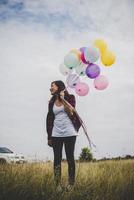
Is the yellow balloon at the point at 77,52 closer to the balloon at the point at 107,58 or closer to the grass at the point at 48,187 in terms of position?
the balloon at the point at 107,58

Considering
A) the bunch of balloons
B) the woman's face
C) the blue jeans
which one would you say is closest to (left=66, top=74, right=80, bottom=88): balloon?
the bunch of balloons

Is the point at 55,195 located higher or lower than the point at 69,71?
lower

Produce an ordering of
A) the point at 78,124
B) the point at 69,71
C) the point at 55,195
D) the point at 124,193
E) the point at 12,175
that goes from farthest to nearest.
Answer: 1. the point at 69,71
2. the point at 78,124
3. the point at 124,193
4. the point at 12,175
5. the point at 55,195

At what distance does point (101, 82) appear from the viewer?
6.07 m

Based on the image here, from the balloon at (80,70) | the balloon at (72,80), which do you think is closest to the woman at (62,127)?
the balloon at (72,80)

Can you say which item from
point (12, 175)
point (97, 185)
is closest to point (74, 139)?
point (97, 185)

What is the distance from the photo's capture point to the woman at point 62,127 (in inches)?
185

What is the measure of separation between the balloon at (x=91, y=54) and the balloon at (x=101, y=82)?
1.01 feet

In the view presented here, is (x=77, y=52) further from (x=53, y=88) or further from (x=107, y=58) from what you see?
(x=53, y=88)

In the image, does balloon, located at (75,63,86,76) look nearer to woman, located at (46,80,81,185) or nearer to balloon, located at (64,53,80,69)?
balloon, located at (64,53,80,69)

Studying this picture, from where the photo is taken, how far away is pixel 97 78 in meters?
6.12

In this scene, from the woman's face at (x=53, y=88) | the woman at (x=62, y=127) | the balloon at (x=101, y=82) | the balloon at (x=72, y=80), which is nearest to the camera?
the woman at (x=62, y=127)

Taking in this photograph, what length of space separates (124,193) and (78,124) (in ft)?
3.33

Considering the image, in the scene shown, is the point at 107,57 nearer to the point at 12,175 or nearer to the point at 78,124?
the point at 78,124
